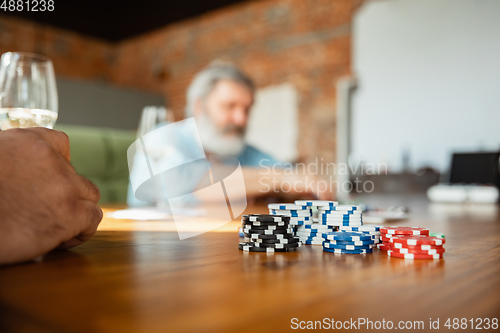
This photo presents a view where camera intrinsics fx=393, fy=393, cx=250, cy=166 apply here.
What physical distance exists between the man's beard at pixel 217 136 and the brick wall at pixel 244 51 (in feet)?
7.48

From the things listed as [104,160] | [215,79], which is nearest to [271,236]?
[215,79]

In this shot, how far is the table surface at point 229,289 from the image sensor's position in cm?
22

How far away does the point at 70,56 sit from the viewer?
22.4 feet

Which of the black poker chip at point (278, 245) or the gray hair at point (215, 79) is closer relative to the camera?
the black poker chip at point (278, 245)

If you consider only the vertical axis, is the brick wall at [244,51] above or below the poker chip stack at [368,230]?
above

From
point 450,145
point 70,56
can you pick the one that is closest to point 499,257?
point 450,145

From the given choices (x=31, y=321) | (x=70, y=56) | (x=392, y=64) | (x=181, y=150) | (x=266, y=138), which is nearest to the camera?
(x=31, y=321)

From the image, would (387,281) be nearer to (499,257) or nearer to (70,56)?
(499,257)

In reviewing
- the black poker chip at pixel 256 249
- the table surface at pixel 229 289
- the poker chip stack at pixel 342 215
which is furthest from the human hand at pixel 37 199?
the poker chip stack at pixel 342 215

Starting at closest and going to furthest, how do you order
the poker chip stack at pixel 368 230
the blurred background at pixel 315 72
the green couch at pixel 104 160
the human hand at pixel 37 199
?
the human hand at pixel 37 199 → the poker chip stack at pixel 368 230 → the green couch at pixel 104 160 → the blurred background at pixel 315 72

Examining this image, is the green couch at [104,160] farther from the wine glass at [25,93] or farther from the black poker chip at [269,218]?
the black poker chip at [269,218]

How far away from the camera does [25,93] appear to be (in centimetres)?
66

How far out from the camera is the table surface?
216 millimetres

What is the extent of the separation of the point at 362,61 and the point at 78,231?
15.2 ft
